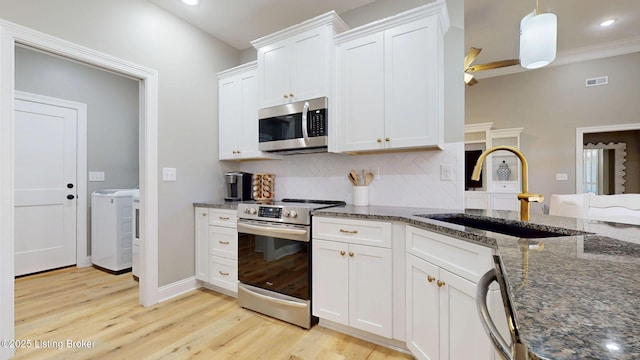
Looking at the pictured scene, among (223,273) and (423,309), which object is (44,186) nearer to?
(223,273)

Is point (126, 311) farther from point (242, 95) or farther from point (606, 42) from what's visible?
point (606, 42)

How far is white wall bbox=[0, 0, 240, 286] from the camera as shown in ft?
6.88

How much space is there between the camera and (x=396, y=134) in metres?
2.09

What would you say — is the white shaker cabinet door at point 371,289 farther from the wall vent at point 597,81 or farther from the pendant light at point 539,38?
the wall vent at point 597,81

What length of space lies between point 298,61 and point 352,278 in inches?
73.6

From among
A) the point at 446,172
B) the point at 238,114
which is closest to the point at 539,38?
the point at 446,172

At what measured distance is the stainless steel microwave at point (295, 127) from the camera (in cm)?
232

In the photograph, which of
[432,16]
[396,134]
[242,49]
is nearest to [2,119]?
[242,49]

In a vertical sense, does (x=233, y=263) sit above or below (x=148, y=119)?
below

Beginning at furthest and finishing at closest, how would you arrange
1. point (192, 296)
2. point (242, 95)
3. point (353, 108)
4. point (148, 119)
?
1. point (242, 95)
2. point (192, 296)
3. point (148, 119)
4. point (353, 108)

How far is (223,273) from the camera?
104 inches

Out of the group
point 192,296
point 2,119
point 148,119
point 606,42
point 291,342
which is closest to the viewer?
point 2,119

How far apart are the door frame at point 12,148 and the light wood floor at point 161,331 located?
0.82 feet

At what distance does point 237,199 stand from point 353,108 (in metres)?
1.61
